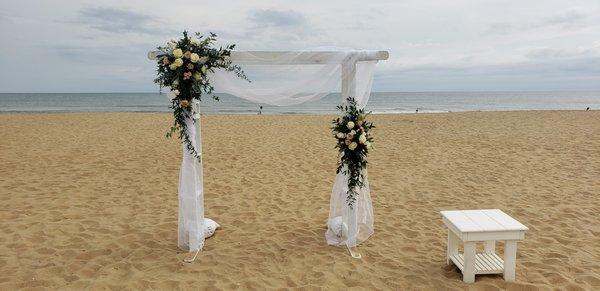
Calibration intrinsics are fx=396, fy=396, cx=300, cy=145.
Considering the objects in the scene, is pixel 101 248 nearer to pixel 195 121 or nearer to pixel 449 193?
pixel 195 121

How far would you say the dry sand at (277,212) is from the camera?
13.3ft

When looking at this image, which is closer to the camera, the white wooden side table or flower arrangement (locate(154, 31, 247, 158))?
the white wooden side table

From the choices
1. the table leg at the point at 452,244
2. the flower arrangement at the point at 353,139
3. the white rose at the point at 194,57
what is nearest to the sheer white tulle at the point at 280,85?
the flower arrangement at the point at 353,139

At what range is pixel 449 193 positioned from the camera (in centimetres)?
708

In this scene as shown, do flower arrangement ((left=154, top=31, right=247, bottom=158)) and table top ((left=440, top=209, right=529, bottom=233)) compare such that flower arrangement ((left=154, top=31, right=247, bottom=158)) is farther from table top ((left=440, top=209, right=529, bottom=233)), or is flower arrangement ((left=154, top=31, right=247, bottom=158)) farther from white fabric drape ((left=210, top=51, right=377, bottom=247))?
table top ((left=440, top=209, right=529, bottom=233))

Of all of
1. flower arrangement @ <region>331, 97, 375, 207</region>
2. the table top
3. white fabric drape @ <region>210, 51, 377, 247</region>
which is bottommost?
the table top

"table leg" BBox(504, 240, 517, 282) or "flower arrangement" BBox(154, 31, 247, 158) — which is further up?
"flower arrangement" BBox(154, 31, 247, 158)

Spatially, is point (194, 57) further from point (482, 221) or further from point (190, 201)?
point (482, 221)

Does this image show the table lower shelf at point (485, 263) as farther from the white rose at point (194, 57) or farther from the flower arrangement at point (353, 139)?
the white rose at point (194, 57)

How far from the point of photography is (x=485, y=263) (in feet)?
13.3

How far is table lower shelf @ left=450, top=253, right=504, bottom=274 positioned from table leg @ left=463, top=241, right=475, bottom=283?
75 millimetres

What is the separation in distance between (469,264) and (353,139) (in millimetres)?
1722

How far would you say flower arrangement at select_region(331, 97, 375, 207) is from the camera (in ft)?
14.6

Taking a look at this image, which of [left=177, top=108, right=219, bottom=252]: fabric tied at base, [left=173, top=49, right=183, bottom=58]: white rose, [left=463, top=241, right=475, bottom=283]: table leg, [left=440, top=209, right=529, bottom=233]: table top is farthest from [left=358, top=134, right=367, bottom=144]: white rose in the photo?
[left=173, top=49, right=183, bottom=58]: white rose
